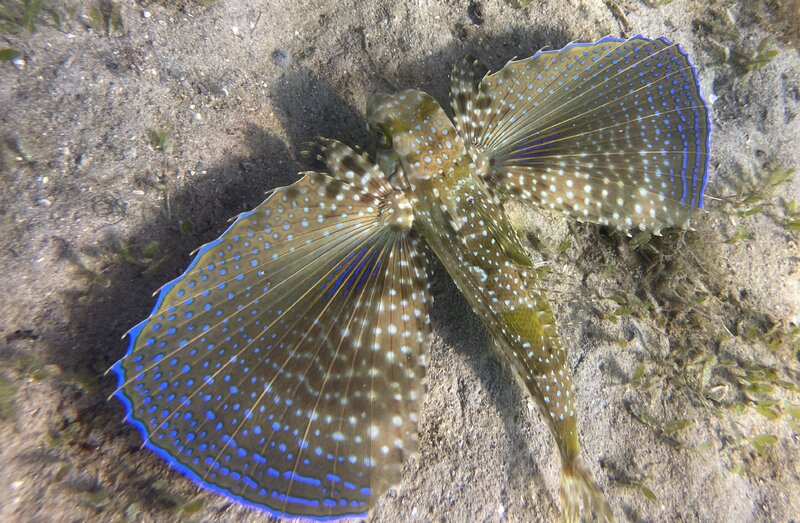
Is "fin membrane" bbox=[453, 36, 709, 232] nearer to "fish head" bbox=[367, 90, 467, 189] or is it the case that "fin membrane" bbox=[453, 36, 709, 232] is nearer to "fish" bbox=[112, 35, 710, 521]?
"fish" bbox=[112, 35, 710, 521]

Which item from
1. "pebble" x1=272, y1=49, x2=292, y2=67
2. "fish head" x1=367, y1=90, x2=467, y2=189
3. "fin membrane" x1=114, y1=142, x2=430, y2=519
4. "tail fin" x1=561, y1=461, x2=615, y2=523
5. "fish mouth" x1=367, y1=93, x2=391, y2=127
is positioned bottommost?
"tail fin" x1=561, y1=461, x2=615, y2=523

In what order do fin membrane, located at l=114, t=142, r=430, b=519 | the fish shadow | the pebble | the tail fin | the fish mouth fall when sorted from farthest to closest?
1. the pebble
2. the fish mouth
3. the tail fin
4. the fish shadow
5. fin membrane, located at l=114, t=142, r=430, b=519

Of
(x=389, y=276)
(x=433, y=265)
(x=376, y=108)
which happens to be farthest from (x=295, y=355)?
(x=376, y=108)

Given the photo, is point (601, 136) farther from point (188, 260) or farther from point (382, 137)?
point (188, 260)

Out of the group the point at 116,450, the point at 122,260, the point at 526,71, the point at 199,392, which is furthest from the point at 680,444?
the point at 122,260

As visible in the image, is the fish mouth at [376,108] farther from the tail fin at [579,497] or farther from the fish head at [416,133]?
the tail fin at [579,497]

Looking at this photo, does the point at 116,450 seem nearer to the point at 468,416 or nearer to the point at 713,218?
the point at 468,416

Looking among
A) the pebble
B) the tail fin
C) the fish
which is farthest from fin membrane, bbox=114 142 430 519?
the tail fin
